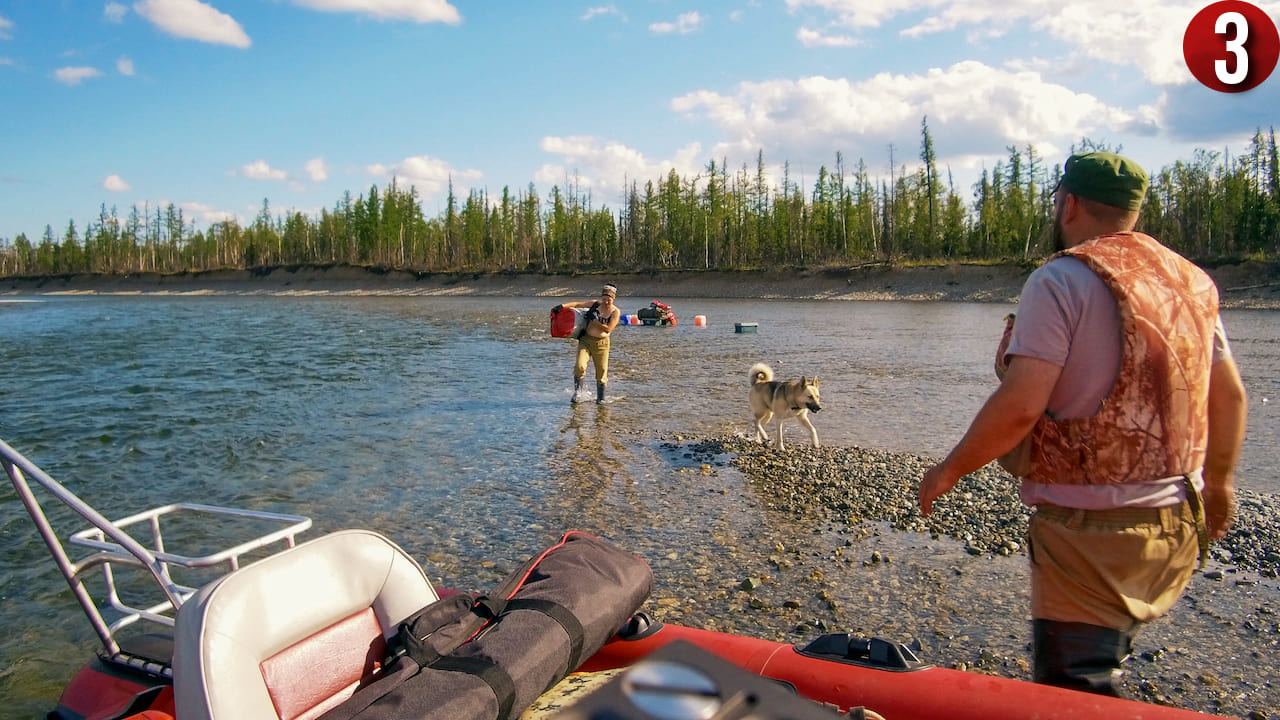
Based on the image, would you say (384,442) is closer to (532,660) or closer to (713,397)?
(713,397)

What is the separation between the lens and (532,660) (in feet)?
10.2

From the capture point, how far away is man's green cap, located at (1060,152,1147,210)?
8.99 feet

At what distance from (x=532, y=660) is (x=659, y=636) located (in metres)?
0.99

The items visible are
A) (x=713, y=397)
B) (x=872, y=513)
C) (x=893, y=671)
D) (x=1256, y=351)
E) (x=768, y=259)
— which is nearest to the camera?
(x=893, y=671)

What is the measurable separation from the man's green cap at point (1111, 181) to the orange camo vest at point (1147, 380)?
0.14 m

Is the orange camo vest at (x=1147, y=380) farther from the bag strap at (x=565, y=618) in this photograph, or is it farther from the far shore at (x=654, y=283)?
the far shore at (x=654, y=283)

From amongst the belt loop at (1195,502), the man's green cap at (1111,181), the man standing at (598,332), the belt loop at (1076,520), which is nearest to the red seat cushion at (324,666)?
the belt loop at (1076,520)

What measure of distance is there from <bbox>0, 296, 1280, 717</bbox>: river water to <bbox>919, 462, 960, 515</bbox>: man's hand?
2.84 metres

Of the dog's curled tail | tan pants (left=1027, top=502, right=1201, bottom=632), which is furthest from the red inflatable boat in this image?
the dog's curled tail

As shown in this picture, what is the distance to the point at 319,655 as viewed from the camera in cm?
307

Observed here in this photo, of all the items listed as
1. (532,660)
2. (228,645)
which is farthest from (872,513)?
(228,645)

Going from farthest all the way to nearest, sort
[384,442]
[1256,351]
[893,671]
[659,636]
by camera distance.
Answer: [1256,351] < [384,442] < [659,636] < [893,671]

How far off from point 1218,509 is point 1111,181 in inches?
49.5

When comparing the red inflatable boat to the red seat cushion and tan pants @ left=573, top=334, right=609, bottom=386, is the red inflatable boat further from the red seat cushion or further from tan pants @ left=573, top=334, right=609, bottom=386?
tan pants @ left=573, top=334, right=609, bottom=386
